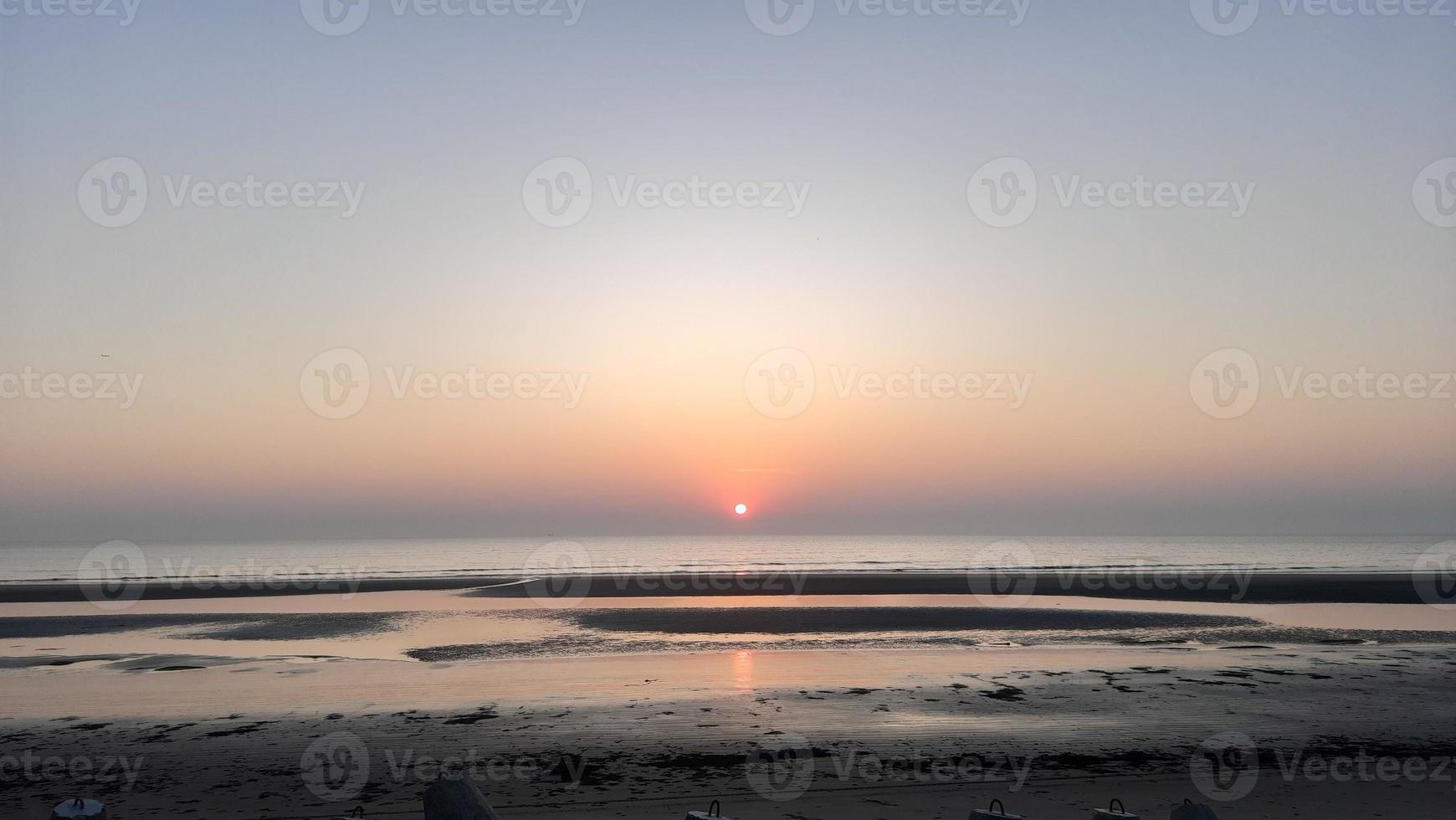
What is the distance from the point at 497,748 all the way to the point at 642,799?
3.59 metres

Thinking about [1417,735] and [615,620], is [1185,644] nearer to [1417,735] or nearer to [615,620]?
[1417,735]

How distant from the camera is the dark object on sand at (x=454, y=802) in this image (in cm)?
729

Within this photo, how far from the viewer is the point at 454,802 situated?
7301 millimetres

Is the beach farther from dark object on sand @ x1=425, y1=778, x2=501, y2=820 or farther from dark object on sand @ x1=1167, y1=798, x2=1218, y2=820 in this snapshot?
dark object on sand @ x1=425, y1=778, x2=501, y2=820

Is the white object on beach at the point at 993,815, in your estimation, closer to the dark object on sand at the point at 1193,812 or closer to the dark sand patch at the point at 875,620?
the dark object on sand at the point at 1193,812

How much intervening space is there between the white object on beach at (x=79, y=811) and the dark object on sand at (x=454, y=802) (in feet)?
7.67

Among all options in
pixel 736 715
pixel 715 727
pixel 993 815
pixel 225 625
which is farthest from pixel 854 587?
pixel 993 815

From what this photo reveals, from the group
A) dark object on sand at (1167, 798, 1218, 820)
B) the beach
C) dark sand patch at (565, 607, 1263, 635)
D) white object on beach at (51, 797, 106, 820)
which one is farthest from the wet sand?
dark sand patch at (565, 607, 1263, 635)

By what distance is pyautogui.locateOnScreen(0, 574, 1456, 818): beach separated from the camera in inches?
447

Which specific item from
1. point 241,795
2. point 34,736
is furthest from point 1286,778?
point 34,736

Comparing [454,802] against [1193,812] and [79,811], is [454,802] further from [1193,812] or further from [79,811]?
[1193,812]

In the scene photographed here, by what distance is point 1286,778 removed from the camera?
11883 millimetres

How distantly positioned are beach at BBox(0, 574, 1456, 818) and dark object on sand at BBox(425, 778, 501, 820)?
11.5 ft

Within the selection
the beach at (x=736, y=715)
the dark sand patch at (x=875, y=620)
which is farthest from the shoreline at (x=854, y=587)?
the beach at (x=736, y=715)
